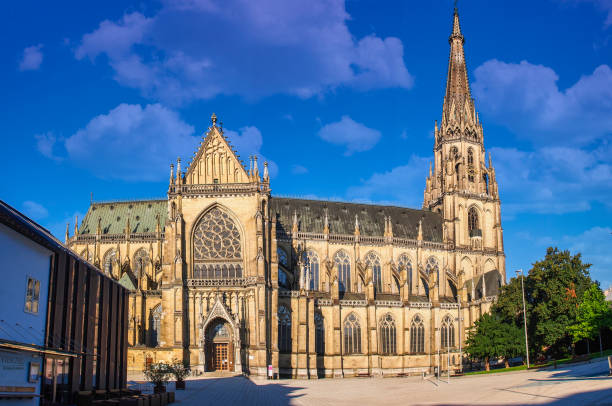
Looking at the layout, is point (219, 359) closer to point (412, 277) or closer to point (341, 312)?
point (341, 312)

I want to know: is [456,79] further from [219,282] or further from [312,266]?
[219,282]

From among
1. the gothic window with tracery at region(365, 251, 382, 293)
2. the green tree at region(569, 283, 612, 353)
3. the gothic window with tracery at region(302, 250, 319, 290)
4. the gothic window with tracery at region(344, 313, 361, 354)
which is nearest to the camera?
the green tree at region(569, 283, 612, 353)

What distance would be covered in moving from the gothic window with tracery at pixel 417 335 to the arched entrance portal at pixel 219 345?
81.1 ft

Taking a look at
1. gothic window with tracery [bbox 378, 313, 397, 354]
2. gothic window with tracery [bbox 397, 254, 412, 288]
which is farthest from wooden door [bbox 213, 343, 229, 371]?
gothic window with tracery [bbox 397, 254, 412, 288]

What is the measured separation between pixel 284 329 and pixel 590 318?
30.4 metres

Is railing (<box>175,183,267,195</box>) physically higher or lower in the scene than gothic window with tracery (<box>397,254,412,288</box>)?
higher

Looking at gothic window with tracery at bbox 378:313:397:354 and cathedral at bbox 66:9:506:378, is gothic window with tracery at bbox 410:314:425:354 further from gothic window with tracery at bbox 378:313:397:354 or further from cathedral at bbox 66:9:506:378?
gothic window with tracery at bbox 378:313:397:354

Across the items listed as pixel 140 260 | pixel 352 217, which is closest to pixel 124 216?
pixel 140 260

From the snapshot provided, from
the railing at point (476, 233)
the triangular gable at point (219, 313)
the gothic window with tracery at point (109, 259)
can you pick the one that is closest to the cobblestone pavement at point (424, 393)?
the triangular gable at point (219, 313)

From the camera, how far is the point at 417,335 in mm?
81438

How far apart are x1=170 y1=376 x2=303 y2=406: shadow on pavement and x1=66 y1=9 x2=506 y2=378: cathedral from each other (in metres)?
6.84

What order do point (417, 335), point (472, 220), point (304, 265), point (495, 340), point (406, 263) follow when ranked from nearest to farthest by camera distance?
point (495, 340) < point (304, 265) < point (417, 335) < point (406, 263) < point (472, 220)

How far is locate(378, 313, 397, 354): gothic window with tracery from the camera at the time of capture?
78.6 metres

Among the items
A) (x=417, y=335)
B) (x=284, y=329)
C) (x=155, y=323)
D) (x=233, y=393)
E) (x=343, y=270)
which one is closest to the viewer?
(x=233, y=393)
